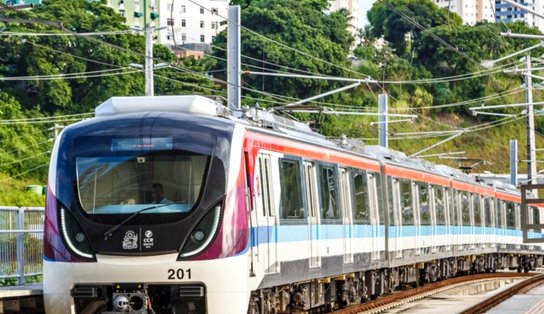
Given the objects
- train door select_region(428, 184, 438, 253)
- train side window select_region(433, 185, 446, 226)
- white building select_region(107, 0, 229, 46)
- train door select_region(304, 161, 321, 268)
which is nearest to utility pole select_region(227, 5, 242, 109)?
train door select_region(428, 184, 438, 253)

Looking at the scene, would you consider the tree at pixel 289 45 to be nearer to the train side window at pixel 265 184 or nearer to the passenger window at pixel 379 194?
the passenger window at pixel 379 194

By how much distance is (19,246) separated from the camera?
22.2 m

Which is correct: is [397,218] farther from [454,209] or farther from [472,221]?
[472,221]

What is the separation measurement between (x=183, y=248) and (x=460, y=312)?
31.8 ft

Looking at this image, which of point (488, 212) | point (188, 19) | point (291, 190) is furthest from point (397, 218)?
point (188, 19)

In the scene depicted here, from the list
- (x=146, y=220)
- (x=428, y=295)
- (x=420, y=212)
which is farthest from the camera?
(x=420, y=212)

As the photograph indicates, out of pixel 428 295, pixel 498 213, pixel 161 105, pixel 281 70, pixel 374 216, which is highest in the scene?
pixel 281 70

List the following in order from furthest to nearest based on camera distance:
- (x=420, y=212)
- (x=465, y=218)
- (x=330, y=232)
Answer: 1. (x=465, y=218)
2. (x=420, y=212)
3. (x=330, y=232)

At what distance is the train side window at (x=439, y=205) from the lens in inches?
1447

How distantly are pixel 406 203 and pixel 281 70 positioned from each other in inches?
2478

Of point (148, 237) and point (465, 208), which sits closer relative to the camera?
point (148, 237)

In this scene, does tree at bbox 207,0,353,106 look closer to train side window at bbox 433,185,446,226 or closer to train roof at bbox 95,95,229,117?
train side window at bbox 433,185,446,226

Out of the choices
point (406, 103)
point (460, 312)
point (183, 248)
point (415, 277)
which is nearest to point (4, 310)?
point (183, 248)

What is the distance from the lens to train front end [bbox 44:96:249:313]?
17375 mm
